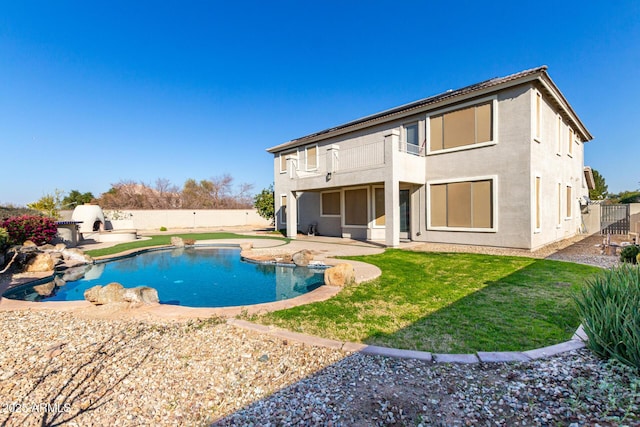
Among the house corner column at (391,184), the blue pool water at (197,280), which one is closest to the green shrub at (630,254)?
the house corner column at (391,184)

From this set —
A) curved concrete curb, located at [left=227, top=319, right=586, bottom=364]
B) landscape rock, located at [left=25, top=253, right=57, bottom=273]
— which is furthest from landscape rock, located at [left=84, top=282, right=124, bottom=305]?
landscape rock, located at [left=25, top=253, right=57, bottom=273]

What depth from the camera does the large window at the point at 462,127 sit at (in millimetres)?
12117

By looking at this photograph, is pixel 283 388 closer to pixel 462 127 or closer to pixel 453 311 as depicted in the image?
pixel 453 311

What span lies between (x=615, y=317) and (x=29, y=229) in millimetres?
17514

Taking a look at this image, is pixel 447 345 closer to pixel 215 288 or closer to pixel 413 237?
pixel 215 288

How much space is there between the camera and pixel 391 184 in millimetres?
12516

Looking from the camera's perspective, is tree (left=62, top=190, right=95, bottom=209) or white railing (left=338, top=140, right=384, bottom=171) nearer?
white railing (left=338, top=140, right=384, bottom=171)

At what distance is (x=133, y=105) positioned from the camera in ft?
63.2

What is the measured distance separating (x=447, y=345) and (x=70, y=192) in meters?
43.8

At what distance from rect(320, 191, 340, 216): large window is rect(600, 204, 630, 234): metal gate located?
1647cm

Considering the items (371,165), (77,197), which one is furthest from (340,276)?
(77,197)

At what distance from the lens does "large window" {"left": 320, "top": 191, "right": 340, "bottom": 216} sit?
18.1 meters

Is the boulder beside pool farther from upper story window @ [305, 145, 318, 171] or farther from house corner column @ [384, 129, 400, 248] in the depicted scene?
upper story window @ [305, 145, 318, 171]

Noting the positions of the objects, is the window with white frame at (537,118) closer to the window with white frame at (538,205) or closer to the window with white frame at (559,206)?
the window with white frame at (538,205)
